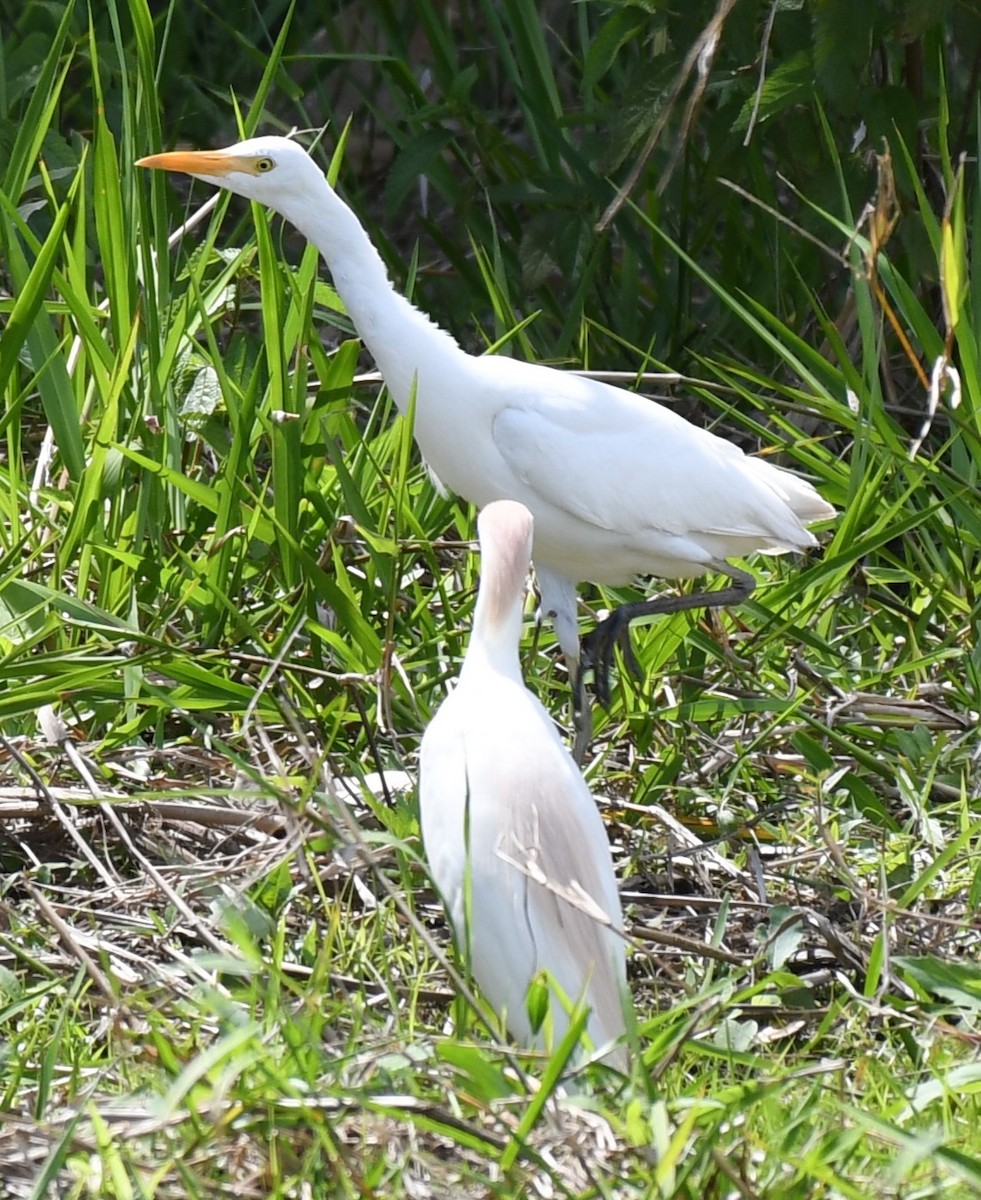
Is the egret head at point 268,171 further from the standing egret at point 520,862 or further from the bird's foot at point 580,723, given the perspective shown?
the standing egret at point 520,862

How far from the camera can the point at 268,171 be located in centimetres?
303

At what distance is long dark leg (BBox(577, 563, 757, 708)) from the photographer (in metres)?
3.17

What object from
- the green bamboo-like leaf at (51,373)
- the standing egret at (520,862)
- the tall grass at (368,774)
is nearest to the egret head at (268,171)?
the tall grass at (368,774)

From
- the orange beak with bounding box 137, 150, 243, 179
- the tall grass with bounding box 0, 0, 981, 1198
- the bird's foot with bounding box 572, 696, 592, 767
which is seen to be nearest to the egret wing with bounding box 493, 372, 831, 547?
the tall grass with bounding box 0, 0, 981, 1198

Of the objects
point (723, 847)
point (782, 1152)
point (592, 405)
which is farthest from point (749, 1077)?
point (592, 405)

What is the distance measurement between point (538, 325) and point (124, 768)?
2.29 m

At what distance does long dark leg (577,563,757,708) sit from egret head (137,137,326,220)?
3.07 ft

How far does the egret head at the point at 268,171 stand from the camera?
9.87 ft

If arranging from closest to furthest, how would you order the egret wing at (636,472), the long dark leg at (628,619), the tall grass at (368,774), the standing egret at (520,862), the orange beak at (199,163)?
the tall grass at (368,774) < the standing egret at (520,862) < the orange beak at (199,163) < the egret wing at (636,472) < the long dark leg at (628,619)

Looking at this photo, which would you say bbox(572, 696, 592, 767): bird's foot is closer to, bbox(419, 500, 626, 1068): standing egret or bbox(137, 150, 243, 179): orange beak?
bbox(419, 500, 626, 1068): standing egret

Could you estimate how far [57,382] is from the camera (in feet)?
10.3

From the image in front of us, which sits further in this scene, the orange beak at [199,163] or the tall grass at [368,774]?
the orange beak at [199,163]

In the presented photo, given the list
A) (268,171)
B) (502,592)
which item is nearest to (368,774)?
(502,592)

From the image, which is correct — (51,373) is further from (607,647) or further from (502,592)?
(502,592)
